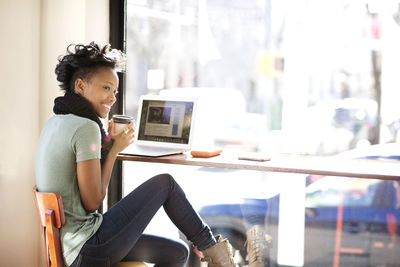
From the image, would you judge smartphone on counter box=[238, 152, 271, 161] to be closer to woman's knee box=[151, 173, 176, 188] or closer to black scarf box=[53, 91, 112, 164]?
woman's knee box=[151, 173, 176, 188]

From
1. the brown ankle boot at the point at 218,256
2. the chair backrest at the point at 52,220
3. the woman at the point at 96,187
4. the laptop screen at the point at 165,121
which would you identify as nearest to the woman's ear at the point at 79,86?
the woman at the point at 96,187

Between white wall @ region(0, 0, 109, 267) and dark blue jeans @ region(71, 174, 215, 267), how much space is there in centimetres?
93

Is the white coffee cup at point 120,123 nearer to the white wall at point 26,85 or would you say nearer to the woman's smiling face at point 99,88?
the woman's smiling face at point 99,88

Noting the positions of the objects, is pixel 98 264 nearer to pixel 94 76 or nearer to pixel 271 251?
pixel 94 76

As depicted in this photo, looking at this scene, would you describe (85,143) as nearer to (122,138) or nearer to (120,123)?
(122,138)

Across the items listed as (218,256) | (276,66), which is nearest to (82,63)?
(218,256)

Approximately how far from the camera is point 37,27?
8.54ft

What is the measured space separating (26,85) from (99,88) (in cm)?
81

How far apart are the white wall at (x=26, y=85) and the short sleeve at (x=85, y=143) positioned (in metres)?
0.91

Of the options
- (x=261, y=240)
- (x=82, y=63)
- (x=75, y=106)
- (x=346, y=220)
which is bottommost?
(x=261, y=240)

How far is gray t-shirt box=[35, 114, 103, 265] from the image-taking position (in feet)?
5.64

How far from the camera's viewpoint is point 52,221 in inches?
65.4

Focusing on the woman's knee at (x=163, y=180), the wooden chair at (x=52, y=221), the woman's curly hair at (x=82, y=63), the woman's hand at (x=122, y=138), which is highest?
the woman's curly hair at (x=82, y=63)

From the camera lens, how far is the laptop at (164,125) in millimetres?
2330
